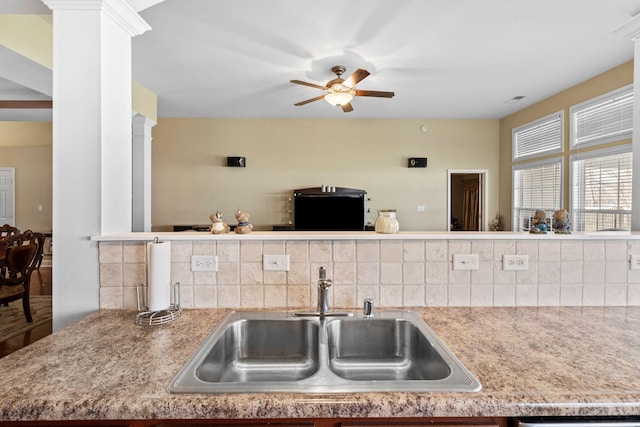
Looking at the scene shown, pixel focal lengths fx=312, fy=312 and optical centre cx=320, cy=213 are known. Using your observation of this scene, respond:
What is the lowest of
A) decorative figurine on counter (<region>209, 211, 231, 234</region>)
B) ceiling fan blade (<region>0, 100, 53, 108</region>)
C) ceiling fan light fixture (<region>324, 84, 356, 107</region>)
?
decorative figurine on counter (<region>209, 211, 231, 234</region>)

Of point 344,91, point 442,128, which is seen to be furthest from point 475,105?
point 344,91

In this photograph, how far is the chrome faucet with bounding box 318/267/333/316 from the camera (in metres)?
1.33

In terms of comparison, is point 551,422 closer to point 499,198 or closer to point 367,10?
point 367,10

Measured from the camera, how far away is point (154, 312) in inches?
52.0

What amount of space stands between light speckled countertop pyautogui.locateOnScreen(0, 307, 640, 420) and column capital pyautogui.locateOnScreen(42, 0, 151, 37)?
1.39 metres

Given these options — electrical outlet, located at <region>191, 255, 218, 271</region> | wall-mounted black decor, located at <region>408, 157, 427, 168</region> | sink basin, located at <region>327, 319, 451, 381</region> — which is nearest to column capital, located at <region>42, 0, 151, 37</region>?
electrical outlet, located at <region>191, 255, 218, 271</region>

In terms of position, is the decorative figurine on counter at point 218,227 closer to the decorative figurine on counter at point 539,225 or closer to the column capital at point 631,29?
the decorative figurine on counter at point 539,225

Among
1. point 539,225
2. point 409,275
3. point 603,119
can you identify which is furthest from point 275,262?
point 603,119

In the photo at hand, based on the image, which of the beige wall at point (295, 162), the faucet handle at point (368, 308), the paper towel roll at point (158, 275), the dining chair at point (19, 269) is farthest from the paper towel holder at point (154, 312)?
the beige wall at point (295, 162)

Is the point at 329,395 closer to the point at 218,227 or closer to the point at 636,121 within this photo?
the point at 218,227

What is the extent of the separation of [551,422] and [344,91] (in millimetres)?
3195

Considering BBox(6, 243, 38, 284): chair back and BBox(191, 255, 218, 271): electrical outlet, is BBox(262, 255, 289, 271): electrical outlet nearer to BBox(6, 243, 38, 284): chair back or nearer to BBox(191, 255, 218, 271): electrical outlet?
BBox(191, 255, 218, 271): electrical outlet

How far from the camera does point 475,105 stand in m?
4.97

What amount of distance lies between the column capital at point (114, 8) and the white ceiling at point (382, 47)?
0.36 feet
